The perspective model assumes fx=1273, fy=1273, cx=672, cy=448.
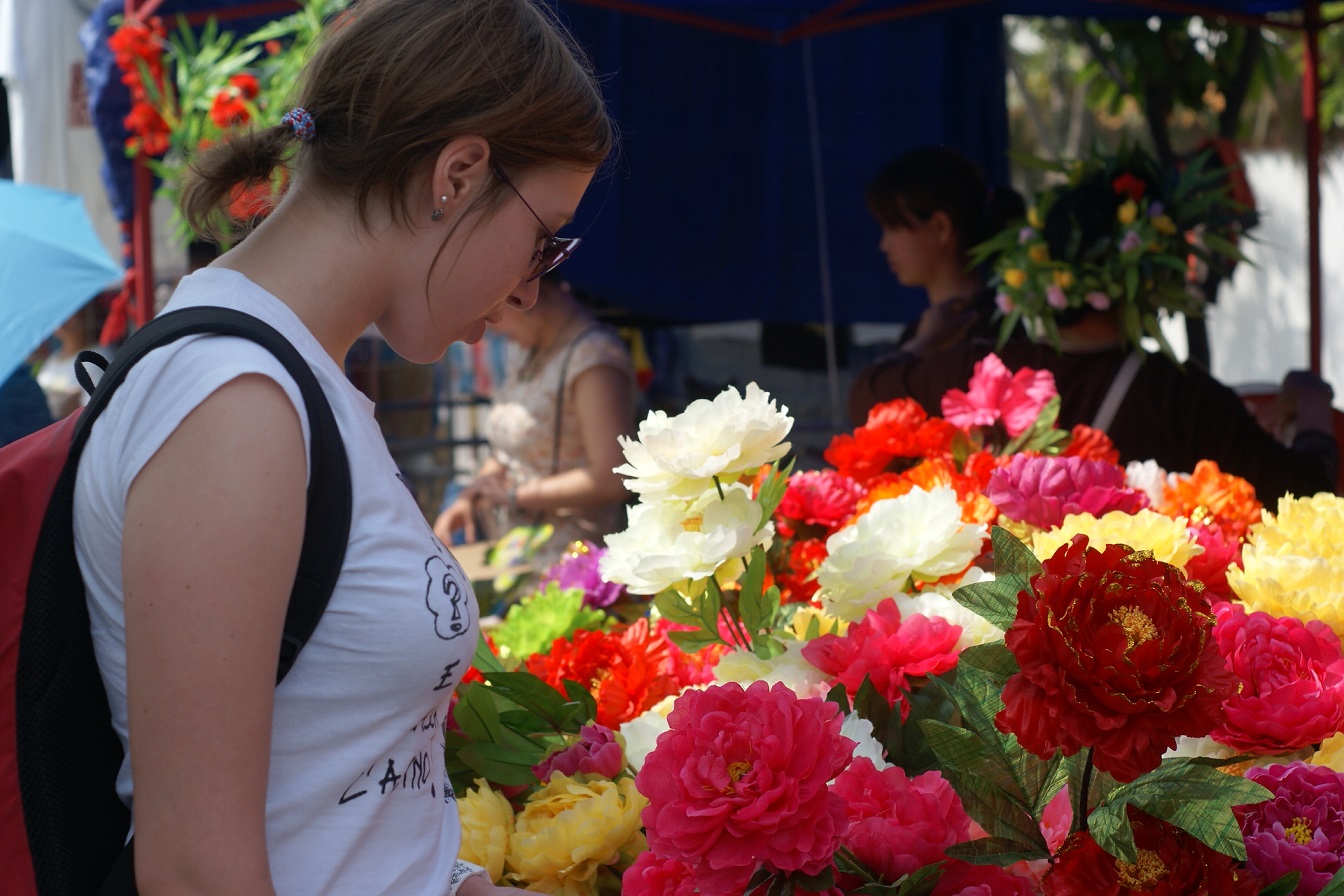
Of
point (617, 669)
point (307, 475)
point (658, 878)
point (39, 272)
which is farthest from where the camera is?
point (39, 272)

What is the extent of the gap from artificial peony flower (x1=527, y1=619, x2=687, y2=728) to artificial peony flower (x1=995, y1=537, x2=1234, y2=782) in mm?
632

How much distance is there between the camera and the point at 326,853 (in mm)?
865

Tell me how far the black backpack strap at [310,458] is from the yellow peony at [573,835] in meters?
0.38

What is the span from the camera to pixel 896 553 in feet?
4.02

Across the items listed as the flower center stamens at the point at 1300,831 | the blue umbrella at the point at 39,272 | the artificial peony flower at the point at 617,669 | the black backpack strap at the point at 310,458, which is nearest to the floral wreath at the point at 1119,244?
the artificial peony flower at the point at 617,669

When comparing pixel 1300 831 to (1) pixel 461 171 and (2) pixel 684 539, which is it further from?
(1) pixel 461 171

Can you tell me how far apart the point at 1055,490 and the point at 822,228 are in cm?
279

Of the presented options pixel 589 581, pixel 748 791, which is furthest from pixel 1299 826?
pixel 589 581

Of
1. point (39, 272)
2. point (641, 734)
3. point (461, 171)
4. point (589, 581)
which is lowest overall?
point (589, 581)

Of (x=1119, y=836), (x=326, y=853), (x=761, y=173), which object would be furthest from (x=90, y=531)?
(x=761, y=173)

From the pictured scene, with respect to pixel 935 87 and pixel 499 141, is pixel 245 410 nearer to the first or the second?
pixel 499 141

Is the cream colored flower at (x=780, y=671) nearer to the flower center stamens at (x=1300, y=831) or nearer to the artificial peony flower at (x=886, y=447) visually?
the flower center stamens at (x=1300, y=831)

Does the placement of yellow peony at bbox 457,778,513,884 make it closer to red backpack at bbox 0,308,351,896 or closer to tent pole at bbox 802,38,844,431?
red backpack at bbox 0,308,351,896

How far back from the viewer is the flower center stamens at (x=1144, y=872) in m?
0.81
